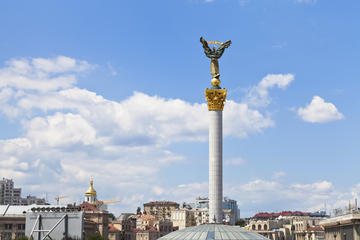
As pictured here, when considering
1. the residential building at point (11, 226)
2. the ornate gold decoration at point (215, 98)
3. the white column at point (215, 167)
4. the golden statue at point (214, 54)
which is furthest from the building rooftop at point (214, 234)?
the residential building at point (11, 226)

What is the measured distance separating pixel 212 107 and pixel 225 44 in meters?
11.0

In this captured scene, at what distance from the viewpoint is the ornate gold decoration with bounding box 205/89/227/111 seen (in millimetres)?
83625

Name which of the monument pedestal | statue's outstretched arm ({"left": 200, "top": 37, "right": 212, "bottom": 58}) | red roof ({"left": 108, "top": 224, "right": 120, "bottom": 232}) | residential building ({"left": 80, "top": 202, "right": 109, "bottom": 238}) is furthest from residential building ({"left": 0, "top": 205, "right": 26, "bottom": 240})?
statue's outstretched arm ({"left": 200, "top": 37, "right": 212, "bottom": 58})

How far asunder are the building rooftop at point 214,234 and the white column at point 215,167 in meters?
7.65

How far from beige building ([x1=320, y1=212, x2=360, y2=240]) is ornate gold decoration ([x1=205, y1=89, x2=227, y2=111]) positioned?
24.0m

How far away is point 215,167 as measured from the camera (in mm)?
82062

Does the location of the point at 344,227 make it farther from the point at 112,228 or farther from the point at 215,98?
the point at 112,228

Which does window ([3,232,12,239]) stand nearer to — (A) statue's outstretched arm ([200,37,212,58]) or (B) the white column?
(B) the white column

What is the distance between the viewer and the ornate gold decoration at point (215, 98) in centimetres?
8362

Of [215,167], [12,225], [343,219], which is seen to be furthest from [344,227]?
[12,225]

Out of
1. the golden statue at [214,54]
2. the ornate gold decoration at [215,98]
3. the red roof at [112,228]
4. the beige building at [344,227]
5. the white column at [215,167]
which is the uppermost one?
the golden statue at [214,54]

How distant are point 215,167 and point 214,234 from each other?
51.7 ft

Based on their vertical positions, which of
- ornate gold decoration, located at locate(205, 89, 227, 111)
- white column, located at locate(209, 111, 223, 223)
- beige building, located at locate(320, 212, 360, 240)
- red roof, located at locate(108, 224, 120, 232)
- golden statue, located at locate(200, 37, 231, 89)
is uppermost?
golden statue, located at locate(200, 37, 231, 89)

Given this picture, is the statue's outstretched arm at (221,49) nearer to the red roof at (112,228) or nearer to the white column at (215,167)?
the white column at (215,167)
